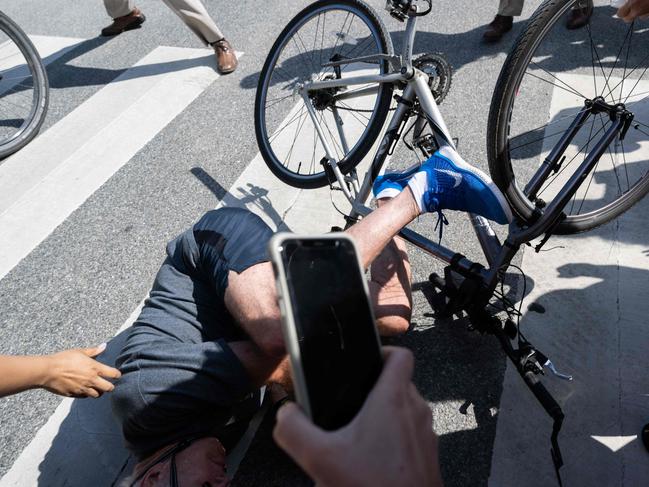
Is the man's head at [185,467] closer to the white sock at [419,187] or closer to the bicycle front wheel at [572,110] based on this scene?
the white sock at [419,187]

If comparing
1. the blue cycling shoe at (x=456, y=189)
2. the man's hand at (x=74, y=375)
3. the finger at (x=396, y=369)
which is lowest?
the man's hand at (x=74, y=375)

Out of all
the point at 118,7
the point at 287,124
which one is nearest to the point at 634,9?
the point at 287,124

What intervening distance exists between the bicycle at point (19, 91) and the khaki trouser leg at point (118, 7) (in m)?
0.84

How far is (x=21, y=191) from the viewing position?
122 inches

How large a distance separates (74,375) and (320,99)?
1.61 metres

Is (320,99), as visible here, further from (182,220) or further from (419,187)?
(182,220)

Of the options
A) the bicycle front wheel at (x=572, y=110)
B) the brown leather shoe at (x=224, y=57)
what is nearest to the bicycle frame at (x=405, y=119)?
the bicycle front wheel at (x=572, y=110)

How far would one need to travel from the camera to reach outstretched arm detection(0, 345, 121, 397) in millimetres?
1384

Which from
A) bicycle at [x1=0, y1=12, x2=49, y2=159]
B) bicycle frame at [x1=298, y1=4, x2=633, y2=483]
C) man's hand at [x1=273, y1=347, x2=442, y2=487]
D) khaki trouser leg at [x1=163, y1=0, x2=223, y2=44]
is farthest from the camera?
khaki trouser leg at [x1=163, y1=0, x2=223, y2=44]

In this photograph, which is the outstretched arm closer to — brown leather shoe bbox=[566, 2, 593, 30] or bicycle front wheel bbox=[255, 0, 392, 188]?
bicycle front wheel bbox=[255, 0, 392, 188]

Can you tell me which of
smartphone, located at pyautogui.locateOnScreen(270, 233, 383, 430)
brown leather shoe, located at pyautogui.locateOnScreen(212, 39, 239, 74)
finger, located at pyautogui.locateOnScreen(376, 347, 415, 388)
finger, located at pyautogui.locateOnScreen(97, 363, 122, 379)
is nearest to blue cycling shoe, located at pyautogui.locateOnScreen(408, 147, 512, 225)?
smartphone, located at pyautogui.locateOnScreen(270, 233, 383, 430)

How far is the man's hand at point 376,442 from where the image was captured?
667 mm

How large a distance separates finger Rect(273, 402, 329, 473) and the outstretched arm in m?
1.02

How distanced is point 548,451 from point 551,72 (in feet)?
8.66
